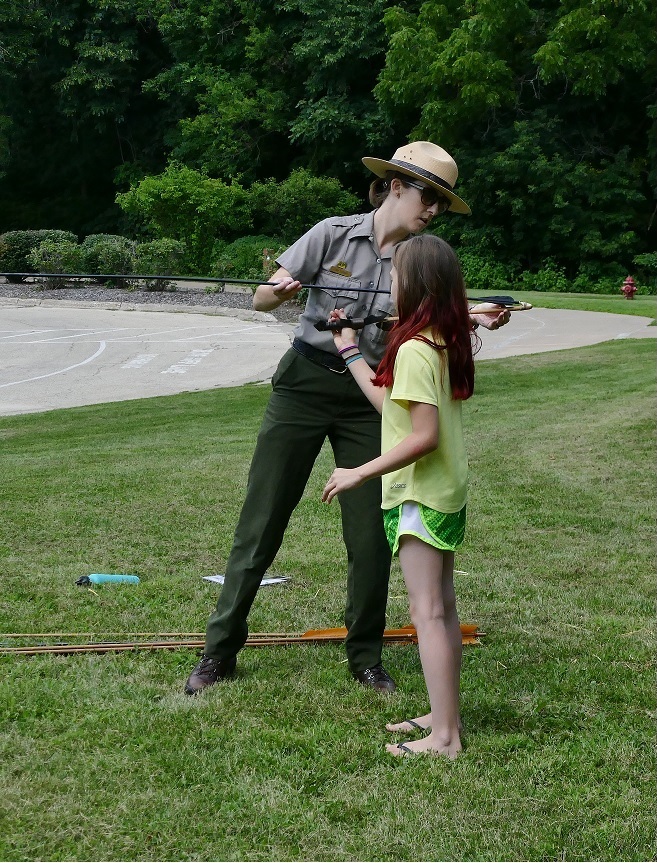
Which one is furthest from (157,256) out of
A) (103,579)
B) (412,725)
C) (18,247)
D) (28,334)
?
(412,725)

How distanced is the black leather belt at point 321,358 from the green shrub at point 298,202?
3093 cm

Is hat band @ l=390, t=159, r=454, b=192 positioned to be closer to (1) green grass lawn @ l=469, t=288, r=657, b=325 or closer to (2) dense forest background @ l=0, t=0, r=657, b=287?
(1) green grass lawn @ l=469, t=288, r=657, b=325

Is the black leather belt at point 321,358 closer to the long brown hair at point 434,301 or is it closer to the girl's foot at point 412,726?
the long brown hair at point 434,301

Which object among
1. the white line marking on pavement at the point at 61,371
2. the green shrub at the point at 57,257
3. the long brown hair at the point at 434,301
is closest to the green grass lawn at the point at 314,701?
the long brown hair at the point at 434,301

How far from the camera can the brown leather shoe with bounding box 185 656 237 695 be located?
12.5 ft

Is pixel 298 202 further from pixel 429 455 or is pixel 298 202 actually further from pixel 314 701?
pixel 429 455

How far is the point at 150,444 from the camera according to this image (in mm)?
10109

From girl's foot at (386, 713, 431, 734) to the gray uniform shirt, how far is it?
1.24m

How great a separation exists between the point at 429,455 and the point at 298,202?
32.5 metres

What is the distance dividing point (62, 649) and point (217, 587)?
45.5 inches

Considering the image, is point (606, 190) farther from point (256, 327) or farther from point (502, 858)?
point (502, 858)

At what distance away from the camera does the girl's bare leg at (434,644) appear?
10.6ft

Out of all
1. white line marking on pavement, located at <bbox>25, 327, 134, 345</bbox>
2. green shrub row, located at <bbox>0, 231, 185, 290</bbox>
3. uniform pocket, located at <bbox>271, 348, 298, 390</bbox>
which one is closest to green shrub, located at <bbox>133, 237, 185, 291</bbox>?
green shrub row, located at <bbox>0, 231, 185, 290</bbox>

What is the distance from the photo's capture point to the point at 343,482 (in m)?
3.22
